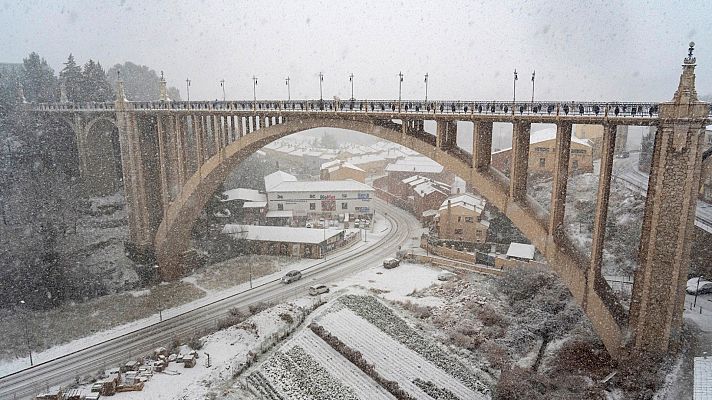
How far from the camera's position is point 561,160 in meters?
16.5

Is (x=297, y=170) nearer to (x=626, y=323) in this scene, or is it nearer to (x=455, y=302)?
(x=455, y=302)

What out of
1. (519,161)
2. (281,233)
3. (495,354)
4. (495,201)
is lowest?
(495,354)

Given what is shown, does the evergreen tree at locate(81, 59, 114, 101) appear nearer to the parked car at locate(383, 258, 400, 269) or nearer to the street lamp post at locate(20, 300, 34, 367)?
the street lamp post at locate(20, 300, 34, 367)

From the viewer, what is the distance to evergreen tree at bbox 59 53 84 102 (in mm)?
49812

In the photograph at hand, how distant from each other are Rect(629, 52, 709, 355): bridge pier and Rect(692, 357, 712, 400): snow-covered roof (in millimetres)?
2164

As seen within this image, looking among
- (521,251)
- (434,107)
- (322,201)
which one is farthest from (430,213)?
(434,107)

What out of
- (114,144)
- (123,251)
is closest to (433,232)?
(123,251)

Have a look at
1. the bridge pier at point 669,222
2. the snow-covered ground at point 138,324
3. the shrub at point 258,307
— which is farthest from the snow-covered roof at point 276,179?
the bridge pier at point 669,222

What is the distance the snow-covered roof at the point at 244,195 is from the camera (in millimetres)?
46775

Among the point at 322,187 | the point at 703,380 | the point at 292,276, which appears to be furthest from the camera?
the point at 322,187

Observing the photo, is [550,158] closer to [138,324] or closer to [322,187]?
[322,187]

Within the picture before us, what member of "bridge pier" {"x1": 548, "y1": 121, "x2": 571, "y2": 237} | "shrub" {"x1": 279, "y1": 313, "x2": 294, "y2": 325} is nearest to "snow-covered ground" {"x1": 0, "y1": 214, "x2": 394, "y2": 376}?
"shrub" {"x1": 279, "y1": 313, "x2": 294, "y2": 325}

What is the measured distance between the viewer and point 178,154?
31.8 meters

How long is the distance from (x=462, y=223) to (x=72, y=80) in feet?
142
